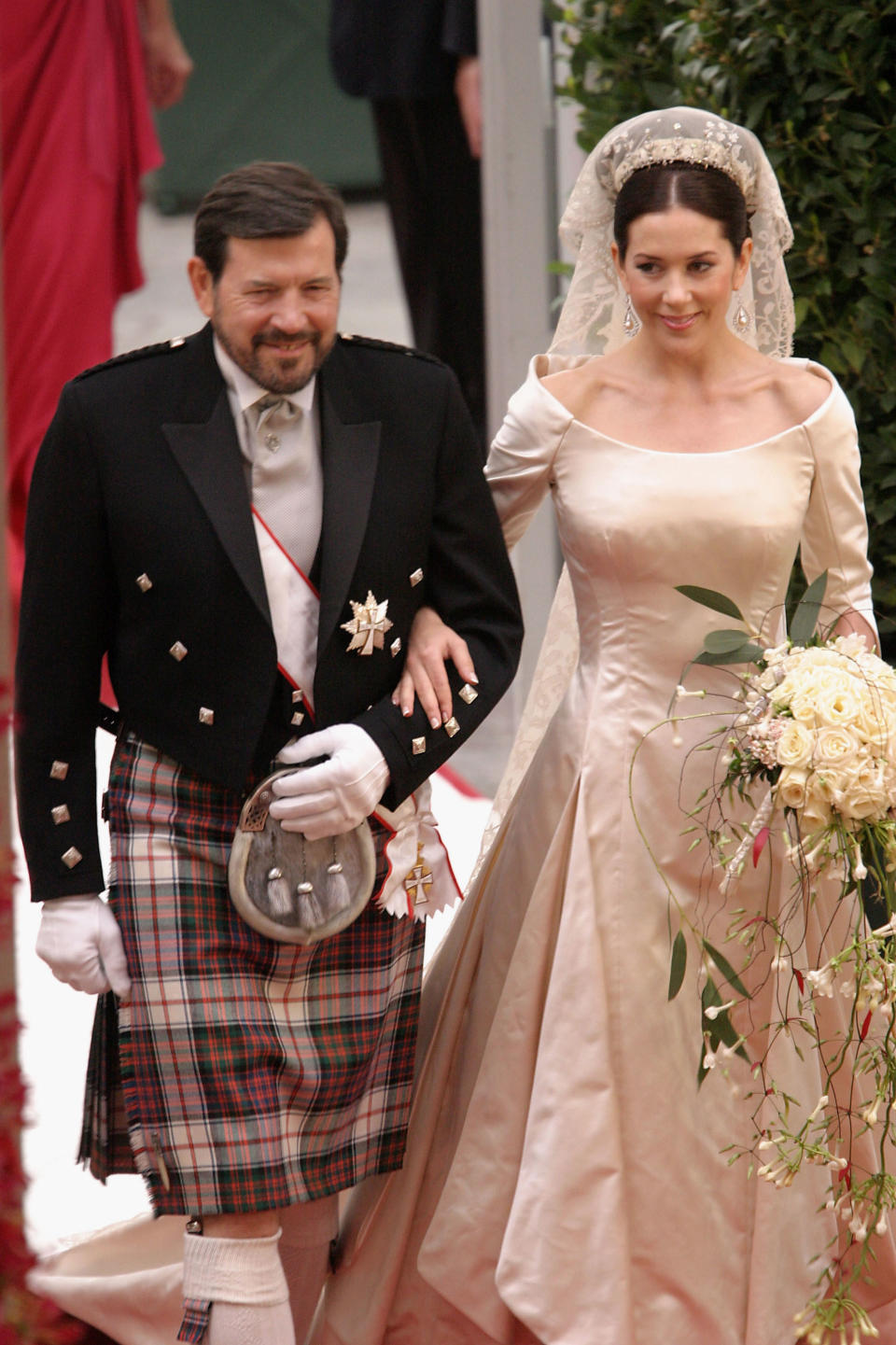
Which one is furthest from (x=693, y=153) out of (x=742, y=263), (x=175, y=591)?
(x=175, y=591)

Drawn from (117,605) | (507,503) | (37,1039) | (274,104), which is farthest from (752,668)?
(274,104)

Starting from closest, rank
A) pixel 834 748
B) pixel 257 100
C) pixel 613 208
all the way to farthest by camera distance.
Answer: pixel 834 748 → pixel 613 208 → pixel 257 100

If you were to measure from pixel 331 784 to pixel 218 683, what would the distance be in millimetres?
219

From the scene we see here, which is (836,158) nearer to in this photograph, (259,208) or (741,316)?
(741,316)

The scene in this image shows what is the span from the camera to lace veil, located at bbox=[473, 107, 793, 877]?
3.00 metres

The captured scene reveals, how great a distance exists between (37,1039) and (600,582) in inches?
88.6

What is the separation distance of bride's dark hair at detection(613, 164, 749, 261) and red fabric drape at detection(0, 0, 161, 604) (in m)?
4.46

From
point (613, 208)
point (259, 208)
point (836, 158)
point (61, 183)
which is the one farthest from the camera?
→ point (61, 183)


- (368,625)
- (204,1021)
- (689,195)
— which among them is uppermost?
(689,195)

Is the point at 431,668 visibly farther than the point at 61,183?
No

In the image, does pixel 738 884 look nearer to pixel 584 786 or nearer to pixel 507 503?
pixel 584 786

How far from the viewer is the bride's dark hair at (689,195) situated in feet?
9.65

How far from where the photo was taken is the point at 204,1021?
275cm

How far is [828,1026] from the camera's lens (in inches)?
122
